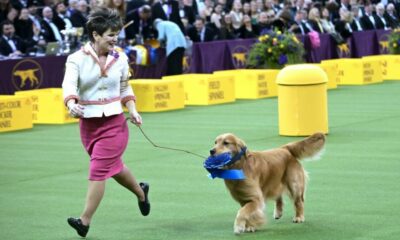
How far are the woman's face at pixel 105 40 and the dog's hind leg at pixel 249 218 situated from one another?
1.66 metres

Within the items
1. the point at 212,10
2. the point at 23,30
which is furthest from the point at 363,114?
the point at 212,10

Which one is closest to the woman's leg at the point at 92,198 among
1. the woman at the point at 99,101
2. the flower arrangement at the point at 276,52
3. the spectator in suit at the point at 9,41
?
the woman at the point at 99,101

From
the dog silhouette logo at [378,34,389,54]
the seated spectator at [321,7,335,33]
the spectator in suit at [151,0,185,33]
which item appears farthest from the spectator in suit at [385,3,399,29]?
the spectator in suit at [151,0,185,33]

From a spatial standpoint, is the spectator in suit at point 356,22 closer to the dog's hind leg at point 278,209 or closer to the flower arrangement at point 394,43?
the flower arrangement at point 394,43

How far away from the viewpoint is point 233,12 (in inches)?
1113

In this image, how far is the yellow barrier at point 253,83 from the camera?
21141 millimetres

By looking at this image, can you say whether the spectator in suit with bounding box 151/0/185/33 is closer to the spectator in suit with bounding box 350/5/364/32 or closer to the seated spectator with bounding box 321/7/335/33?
the seated spectator with bounding box 321/7/335/33

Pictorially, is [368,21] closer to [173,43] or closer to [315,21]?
[315,21]

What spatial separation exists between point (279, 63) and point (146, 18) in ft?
10.3

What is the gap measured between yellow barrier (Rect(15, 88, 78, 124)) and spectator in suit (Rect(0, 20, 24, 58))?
347 centimetres

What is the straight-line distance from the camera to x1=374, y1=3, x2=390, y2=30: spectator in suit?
33.4 metres

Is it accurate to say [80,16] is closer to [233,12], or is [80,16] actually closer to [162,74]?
[162,74]

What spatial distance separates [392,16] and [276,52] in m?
13.2

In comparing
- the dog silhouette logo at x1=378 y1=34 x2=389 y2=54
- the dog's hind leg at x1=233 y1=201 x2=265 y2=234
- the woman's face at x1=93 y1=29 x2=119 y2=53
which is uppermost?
the woman's face at x1=93 y1=29 x2=119 y2=53
